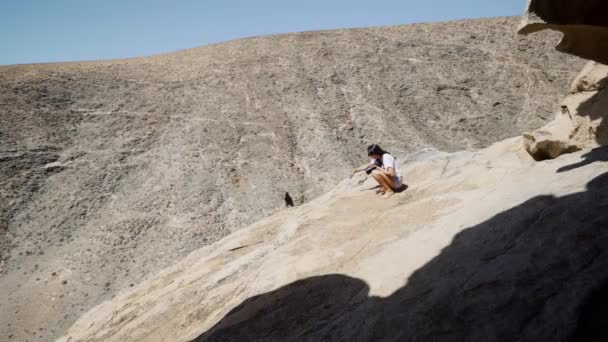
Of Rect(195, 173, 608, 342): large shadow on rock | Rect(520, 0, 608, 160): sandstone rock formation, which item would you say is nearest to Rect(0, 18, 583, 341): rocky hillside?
Rect(195, 173, 608, 342): large shadow on rock

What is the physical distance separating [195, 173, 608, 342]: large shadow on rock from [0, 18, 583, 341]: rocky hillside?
33.0 feet

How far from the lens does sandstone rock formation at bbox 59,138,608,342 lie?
3398 mm

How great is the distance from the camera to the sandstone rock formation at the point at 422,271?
3.40 meters

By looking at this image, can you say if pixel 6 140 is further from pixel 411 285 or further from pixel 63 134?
pixel 411 285

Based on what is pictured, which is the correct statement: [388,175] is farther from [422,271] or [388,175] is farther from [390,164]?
[422,271]

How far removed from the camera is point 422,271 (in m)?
4.48

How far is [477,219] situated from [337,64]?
70.7ft

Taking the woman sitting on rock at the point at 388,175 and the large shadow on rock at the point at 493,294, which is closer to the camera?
the large shadow on rock at the point at 493,294

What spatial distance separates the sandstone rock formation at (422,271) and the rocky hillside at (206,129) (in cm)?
723

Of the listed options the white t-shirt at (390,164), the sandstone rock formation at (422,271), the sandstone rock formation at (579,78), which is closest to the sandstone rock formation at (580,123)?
the sandstone rock formation at (579,78)

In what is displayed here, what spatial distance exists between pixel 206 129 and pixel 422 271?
18175 mm

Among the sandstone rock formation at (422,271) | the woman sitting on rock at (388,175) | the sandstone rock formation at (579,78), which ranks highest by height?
the sandstone rock formation at (579,78)

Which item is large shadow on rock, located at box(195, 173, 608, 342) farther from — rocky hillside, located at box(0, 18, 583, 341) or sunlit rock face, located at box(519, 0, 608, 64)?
rocky hillside, located at box(0, 18, 583, 341)

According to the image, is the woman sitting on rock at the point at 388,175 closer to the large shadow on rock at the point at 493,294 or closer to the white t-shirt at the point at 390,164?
the white t-shirt at the point at 390,164
